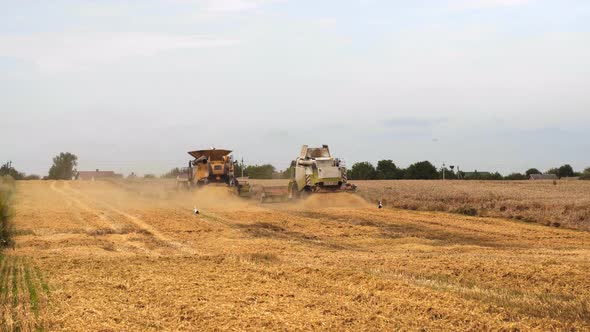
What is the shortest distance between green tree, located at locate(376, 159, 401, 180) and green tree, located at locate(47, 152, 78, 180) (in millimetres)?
46994

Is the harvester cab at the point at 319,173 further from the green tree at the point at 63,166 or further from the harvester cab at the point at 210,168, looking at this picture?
the green tree at the point at 63,166

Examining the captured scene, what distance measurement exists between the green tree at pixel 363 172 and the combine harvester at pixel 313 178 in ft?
203

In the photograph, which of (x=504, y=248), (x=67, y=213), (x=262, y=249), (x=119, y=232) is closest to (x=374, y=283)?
(x=262, y=249)

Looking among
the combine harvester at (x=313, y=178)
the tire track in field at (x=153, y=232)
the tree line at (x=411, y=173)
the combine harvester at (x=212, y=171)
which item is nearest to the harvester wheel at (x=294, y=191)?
the combine harvester at (x=313, y=178)

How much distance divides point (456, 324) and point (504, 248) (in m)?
9.40

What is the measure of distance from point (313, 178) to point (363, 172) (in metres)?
64.5

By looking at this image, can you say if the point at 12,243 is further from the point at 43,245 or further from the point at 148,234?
the point at 148,234

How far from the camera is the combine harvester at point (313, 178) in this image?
3428cm

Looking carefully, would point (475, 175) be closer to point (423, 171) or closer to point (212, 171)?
point (423, 171)

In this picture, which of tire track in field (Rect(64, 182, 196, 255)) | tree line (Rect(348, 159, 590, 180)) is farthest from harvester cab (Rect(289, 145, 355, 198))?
tree line (Rect(348, 159, 590, 180))

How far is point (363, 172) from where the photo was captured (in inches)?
3871

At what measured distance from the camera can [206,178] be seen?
38656mm

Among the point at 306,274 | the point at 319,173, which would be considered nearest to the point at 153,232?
the point at 306,274

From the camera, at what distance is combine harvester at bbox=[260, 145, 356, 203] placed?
34281 millimetres
